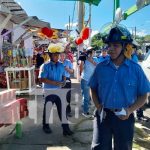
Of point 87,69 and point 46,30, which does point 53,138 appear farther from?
point 46,30

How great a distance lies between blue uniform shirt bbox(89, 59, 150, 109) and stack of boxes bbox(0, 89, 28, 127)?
94.4 inches

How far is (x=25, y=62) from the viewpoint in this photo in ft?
37.0

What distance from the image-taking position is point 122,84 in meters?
3.86

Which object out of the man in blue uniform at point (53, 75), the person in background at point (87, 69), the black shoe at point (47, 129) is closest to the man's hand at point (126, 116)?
the man in blue uniform at point (53, 75)

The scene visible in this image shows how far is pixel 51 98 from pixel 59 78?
40cm

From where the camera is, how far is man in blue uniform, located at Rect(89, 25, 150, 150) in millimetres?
3863

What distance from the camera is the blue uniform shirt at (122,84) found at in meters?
3.86

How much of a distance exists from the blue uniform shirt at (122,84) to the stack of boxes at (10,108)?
2.40 m

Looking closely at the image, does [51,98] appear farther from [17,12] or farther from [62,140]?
[17,12]

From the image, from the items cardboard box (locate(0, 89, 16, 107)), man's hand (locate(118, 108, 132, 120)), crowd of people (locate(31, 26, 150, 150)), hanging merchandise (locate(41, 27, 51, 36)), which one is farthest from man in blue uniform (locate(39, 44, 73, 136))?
hanging merchandise (locate(41, 27, 51, 36))

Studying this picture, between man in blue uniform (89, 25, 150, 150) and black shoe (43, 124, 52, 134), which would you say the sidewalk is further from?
man in blue uniform (89, 25, 150, 150)

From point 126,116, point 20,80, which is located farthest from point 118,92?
point 20,80

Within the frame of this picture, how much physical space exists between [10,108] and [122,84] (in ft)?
8.90

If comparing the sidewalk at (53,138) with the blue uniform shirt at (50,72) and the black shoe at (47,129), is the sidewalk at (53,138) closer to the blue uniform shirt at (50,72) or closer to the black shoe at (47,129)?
the black shoe at (47,129)
